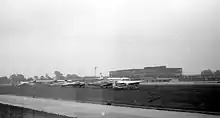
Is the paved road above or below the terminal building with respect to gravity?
below

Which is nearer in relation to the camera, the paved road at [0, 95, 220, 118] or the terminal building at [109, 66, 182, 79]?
the paved road at [0, 95, 220, 118]

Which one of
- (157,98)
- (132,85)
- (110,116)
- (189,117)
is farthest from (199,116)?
(132,85)

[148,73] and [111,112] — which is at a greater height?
[148,73]

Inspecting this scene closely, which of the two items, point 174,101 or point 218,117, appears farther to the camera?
point 174,101

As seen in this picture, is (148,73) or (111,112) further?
(148,73)

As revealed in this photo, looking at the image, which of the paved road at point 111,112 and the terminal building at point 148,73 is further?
the terminal building at point 148,73

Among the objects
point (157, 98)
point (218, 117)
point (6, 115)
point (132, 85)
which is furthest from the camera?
point (132, 85)

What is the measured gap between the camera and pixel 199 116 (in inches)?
597

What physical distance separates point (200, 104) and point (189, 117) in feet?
21.5

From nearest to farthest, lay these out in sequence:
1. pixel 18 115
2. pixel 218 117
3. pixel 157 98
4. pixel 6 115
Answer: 1. pixel 218 117
2. pixel 18 115
3. pixel 6 115
4. pixel 157 98

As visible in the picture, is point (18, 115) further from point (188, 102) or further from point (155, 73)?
point (155, 73)

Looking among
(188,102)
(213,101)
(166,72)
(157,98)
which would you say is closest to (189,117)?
(213,101)

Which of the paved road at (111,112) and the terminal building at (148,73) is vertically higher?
the terminal building at (148,73)

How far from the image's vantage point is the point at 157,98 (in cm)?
2630
